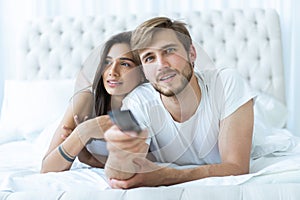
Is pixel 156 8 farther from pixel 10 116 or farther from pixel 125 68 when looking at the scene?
pixel 125 68

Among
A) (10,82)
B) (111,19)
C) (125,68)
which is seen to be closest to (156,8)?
(111,19)

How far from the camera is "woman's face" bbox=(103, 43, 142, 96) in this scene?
5.17 ft

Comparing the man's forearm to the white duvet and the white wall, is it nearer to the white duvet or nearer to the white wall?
the white duvet

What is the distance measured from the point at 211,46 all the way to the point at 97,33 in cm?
72

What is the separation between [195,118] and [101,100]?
34 centimetres

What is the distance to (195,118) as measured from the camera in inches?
68.9

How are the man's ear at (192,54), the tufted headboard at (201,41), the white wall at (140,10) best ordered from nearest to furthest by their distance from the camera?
the man's ear at (192,54) < the tufted headboard at (201,41) < the white wall at (140,10)

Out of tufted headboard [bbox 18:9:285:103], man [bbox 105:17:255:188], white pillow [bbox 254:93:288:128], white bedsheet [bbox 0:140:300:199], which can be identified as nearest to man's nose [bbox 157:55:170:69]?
man [bbox 105:17:255:188]

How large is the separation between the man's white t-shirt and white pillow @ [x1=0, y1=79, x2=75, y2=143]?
4.08ft

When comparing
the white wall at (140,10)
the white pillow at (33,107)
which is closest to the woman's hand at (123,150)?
the white pillow at (33,107)

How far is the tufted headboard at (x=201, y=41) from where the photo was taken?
10.6 ft

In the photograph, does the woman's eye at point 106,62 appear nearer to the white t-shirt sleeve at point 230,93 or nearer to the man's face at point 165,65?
the man's face at point 165,65

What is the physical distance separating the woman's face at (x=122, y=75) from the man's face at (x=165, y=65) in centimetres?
3

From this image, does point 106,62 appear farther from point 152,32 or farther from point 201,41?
point 201,41
